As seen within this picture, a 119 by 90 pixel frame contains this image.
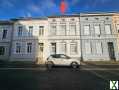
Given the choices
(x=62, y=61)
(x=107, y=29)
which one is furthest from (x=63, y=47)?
(x=62, y=61)

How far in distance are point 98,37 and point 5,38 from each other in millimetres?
18477

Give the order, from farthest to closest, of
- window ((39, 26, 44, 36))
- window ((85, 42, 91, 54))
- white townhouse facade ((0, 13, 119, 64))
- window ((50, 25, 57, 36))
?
window ((39, 26, 44, 36)), window ((50, 25, 57, 36)), window ((85, 42, 91, 54)), white townhouse facade ((0, 13, 119, 64))

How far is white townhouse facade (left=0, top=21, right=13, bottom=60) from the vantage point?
27344 millimetres

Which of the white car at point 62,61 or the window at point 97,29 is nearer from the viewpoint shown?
the white car at point 62,61

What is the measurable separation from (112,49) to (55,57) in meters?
12.9

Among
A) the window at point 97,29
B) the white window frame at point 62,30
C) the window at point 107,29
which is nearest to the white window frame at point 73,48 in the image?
the white window frame at point 62,30

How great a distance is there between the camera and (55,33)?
26.7 m

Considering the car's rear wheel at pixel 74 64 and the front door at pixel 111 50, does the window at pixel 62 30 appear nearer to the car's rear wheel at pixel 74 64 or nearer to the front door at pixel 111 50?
the front door at pixel 111 50

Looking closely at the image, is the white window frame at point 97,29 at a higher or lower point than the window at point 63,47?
higher

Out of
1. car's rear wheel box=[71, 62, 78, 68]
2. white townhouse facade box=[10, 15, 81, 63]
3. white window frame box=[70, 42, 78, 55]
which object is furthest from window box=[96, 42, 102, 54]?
car's rear wheel box=[71, 62, 78, 68]

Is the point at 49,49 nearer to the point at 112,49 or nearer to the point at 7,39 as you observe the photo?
the point at 7,39

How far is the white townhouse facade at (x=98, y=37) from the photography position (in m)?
24.6

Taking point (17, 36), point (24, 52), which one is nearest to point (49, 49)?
→ point (24, 52)

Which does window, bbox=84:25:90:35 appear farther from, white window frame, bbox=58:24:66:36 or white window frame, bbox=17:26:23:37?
white window frame, bbox=17:26:23:37
